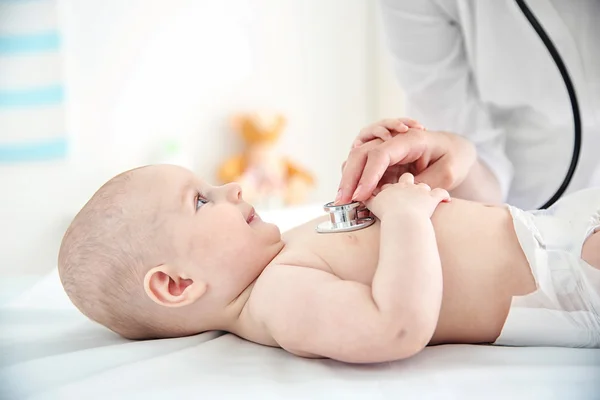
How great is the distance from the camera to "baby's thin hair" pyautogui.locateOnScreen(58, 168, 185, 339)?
0.76m

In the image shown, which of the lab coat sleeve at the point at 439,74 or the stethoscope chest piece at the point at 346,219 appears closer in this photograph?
the stethoscope chest piece at the point at 346,219

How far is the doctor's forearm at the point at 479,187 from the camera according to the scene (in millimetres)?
1057

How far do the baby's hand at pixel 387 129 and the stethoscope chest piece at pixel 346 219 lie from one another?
148 mm

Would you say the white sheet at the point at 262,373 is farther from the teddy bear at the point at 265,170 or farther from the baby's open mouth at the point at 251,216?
the teddy bear at the point at 265,170

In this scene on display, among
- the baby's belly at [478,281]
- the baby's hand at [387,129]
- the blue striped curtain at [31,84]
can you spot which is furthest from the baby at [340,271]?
the blue striped curtain at [31,84]

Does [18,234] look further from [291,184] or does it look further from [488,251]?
[291,184]

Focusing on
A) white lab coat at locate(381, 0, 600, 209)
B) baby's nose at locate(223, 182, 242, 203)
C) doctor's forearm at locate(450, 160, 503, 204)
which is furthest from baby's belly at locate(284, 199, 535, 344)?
white lab coat at locate(381, 0, 600, 209)

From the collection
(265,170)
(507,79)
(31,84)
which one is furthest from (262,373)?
(265,170)

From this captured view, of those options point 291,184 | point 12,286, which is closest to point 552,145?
point 12,286

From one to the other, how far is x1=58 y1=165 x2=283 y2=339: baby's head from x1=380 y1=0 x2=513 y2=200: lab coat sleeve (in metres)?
0.53

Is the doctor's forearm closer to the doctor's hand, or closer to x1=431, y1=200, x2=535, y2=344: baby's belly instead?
the doctor's hand

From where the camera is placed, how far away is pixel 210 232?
79cm

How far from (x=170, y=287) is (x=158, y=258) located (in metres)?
0.04

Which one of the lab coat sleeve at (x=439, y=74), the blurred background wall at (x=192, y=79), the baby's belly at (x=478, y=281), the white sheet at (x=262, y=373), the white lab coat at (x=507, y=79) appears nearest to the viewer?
the white sheet at (x=262, y=373)
